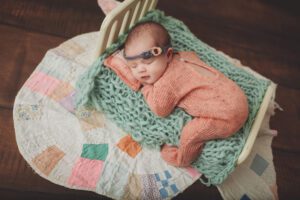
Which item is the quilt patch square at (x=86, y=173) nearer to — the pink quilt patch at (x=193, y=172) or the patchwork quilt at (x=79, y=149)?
the patchwork quilt at (x=79, y=149)

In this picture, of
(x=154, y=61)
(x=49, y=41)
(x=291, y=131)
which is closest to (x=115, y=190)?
(x=154, y=61)

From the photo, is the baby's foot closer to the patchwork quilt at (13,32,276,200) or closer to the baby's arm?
the patchwork quilt at (13,32,276,200)

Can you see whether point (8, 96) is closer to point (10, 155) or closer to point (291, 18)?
point (10, 155)

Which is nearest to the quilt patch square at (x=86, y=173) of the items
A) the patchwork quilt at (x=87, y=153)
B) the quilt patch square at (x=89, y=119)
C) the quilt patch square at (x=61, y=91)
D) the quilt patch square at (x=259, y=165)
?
the patchwork quilt at (x=87, y=153)

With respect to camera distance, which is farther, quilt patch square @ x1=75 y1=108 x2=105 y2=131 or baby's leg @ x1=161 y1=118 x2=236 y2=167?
quilt patch square @ x1=75 y1=108 x2=105 y2=131

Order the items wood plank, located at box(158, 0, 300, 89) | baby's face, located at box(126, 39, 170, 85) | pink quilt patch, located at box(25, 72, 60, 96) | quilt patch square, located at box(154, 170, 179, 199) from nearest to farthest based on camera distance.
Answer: baby's face, located at box(126, 39, 170, 85) → quilt patch square, located at box(154, 170, 179, 199) → pink quilt patch, located at box(25, 72, 60, 96) → wood plank, located at box(158, 0, 300, 89)

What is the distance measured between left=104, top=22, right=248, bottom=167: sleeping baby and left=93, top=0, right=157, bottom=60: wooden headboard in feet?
0.23

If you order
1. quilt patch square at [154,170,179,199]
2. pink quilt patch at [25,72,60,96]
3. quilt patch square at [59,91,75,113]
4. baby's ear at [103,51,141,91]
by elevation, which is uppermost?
baby's ear at [103,51,141,91]

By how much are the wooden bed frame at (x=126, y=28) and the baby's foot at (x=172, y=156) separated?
0.19 meters

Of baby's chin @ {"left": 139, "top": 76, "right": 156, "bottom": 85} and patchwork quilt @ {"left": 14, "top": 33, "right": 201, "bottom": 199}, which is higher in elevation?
baby's chin @ {"left": 139, "top": 76, "right": 156, "bottom": 85}

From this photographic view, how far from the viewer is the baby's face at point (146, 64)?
1.02 metres

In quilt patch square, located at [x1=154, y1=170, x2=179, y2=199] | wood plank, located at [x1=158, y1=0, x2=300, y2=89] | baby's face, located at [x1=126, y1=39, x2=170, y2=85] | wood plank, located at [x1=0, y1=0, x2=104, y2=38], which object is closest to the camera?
baby's face, located at [x1=126, y1=39, x2=170, y2=85]

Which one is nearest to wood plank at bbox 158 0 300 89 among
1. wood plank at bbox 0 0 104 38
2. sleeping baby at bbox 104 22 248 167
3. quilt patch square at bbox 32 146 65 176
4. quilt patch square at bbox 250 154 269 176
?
wood plank at bbox 0 0 104 38

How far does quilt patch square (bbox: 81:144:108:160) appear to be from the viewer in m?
1.15
